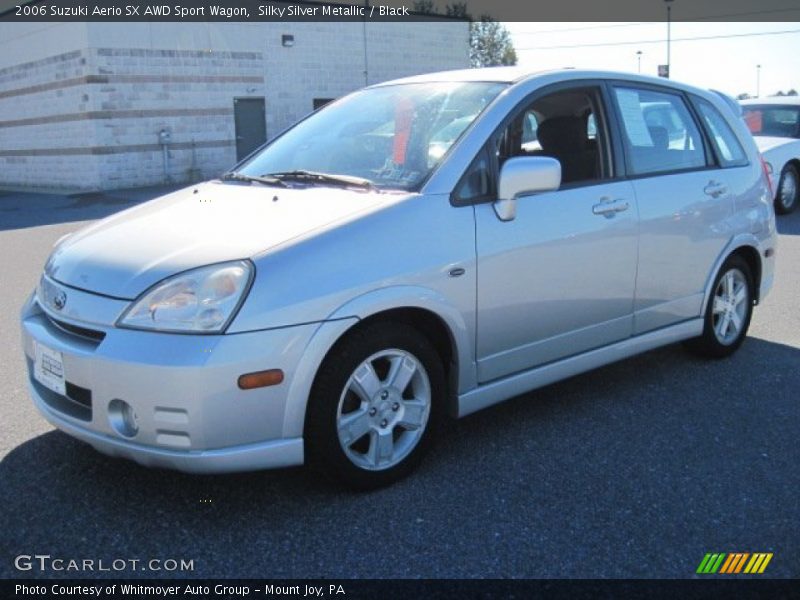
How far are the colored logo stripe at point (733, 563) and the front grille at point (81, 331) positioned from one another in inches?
89.7

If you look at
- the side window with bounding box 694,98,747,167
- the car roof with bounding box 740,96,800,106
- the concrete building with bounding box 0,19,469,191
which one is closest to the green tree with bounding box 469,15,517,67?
the concrete building with bounding box 0,19,469,191

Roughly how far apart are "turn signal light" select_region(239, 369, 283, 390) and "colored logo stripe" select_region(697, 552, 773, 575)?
1608 mm

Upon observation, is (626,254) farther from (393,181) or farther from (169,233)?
(169,233)

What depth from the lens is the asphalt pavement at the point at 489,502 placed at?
2.91 meters

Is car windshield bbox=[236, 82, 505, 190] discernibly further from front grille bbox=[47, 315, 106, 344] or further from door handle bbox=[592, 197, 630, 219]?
front grille bbox=[47, 315, 106, 344]

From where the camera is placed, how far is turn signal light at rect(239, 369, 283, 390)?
9.58 feet

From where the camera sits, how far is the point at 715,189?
15.9ft

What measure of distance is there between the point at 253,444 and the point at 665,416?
2277 mm

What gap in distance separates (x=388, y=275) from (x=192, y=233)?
31.6 inches

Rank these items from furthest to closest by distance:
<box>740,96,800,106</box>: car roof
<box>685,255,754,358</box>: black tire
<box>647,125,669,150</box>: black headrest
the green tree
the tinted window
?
the green tree
<box>740,96,800,106</box>: car roof
<box>685,255,754,358</box>: black tire
<box>647,125,669,150</box>: black headrest
the tinted window

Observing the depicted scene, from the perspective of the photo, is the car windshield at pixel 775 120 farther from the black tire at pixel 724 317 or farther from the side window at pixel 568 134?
the side window at pixel 568 134

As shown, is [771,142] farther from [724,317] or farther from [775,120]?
[724,317]

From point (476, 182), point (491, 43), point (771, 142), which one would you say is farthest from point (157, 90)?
point (491, 43)

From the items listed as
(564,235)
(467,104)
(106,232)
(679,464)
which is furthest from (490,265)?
(106,232)
